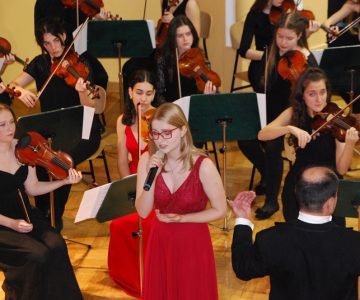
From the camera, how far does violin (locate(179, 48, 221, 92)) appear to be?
194 inches

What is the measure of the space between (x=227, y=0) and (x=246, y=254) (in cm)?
442

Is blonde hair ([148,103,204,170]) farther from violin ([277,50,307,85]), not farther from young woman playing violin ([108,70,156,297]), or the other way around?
violin ([277,50,307,85])

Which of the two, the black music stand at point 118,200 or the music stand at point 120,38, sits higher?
the music stand at point 120,38

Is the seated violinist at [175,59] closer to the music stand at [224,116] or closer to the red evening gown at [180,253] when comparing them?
the music stand at [224,116]

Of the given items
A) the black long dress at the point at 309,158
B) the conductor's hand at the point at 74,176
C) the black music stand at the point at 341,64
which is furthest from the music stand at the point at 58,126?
the black music stand at the point at 341,64

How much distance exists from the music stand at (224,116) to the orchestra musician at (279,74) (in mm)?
570

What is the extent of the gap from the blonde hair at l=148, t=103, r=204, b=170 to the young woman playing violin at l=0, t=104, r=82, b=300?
25.3 inches

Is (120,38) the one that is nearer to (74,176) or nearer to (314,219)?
(74,176)

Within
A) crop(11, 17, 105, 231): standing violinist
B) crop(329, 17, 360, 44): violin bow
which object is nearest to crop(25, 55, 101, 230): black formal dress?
crop(11, 17, 105, 231): standing violinist

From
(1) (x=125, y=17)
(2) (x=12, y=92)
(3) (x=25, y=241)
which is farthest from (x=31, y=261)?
(1) (x=125, y=17)

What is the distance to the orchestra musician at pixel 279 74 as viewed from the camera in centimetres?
484

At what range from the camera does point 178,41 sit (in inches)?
200

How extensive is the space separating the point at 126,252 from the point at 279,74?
1643mm

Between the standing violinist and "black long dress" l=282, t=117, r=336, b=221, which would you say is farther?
the standing violinist
